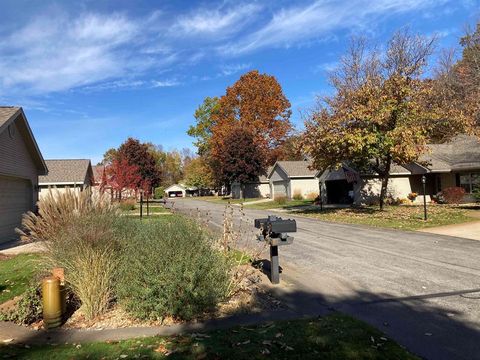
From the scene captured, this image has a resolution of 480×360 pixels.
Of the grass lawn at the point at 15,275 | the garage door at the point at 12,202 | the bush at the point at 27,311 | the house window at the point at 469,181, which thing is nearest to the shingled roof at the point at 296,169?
the house window at the point at 469,181

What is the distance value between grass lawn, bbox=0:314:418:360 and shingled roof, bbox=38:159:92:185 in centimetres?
2901

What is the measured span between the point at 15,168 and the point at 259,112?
43744 mm

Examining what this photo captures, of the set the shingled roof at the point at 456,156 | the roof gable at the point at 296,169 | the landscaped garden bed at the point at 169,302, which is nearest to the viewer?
the landscaped garden bed at the point at 169,302

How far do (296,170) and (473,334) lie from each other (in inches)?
1517

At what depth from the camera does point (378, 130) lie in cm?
2128

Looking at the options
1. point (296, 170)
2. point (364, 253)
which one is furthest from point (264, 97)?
point (364, 253)

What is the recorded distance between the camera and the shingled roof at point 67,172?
32422mm

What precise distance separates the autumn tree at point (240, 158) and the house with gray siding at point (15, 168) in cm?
3270

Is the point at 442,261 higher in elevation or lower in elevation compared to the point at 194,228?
lower

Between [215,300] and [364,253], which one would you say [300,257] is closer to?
[364,253]

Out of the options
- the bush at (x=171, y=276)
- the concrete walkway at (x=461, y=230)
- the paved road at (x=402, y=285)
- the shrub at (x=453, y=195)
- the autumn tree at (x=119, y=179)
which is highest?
the autumn tree at (x=119, y=179)

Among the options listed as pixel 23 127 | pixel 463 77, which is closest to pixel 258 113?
pixel 463 77

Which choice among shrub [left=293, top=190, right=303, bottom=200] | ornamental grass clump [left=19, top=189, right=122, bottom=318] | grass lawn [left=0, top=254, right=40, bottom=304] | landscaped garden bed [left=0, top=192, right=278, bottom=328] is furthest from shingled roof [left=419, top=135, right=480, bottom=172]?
ornamental grass clump [left=19, top=189, right=122, bottom=318]

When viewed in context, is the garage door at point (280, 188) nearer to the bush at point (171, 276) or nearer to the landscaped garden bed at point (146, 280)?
the landscaped garden bed at point (146, 280)
